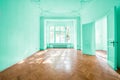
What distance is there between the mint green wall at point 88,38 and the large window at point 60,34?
5.54 m

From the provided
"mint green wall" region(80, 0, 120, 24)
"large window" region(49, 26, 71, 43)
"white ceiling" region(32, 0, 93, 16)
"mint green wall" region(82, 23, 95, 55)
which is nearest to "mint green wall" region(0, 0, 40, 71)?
"white ceiling" region(32, 0, 93, 16)

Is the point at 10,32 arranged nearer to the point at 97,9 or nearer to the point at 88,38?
the point at 97,9

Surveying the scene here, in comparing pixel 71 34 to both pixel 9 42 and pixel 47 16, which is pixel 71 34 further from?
pixel 9 42

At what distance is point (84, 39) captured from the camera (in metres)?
7.13

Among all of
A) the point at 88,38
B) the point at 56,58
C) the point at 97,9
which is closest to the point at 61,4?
the point at 97,9

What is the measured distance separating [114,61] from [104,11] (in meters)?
2.22

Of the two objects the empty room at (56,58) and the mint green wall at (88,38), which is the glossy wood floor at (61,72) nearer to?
the empty room at (56,58)

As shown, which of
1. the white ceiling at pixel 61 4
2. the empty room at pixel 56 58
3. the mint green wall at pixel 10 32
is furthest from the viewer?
the white ceiling at pixel 61 4

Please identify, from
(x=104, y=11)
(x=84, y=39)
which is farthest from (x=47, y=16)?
(x=104, y=11)

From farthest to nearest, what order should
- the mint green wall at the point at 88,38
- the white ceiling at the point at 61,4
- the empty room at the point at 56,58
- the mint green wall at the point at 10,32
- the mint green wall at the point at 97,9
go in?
the mint green wall at the point at 88,38
the white ceiling at the point at 61,4
the mint green wall at the point at 97,9
the mint green wall at the point at 10,32
the empty room at the point at 56,58

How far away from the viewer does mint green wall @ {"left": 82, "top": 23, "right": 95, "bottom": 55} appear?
6.79 meters

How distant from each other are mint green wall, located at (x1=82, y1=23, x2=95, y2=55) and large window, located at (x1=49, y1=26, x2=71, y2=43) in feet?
18.2

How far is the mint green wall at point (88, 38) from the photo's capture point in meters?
6.79

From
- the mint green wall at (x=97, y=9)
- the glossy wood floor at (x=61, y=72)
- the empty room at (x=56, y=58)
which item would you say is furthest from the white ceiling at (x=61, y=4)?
the glossy wood floor at (x=61, y=72)
